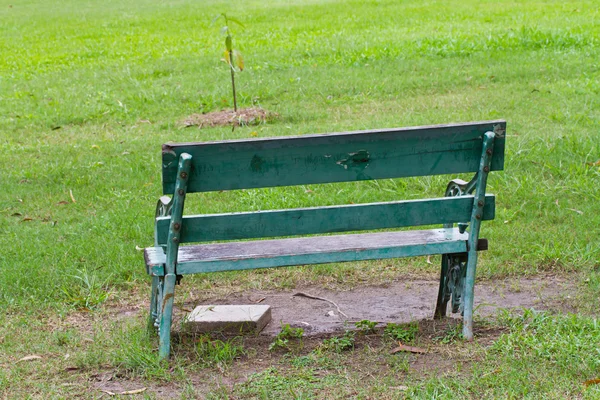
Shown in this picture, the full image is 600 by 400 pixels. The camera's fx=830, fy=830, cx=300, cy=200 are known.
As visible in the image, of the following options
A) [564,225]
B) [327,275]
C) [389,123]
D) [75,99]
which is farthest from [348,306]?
[75,99]

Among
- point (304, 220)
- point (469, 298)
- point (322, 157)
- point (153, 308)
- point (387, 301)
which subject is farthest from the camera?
point (387, 301)

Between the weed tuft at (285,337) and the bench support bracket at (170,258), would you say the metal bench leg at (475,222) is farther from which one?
the bench support bracket at (170,258)

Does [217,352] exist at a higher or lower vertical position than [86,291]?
A: higher

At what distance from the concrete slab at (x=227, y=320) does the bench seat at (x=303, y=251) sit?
0.45m

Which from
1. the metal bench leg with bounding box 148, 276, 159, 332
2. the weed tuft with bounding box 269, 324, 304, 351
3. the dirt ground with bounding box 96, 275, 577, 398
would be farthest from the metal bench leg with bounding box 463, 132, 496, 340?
the metal bench leg with bounding box 148, 276, 159, 332

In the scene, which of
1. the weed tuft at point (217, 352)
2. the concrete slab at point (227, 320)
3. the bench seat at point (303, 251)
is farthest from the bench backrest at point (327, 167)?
the concrete slab at point (227, 320)

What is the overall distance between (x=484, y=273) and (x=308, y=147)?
2.07m

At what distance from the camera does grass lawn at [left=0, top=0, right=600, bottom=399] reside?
148 inches

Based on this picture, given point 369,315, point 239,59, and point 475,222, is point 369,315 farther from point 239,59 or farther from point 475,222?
point 239,59

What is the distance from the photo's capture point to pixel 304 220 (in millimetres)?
3832

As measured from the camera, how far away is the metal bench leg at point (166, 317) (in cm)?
382

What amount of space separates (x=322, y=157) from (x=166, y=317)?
3.42ft

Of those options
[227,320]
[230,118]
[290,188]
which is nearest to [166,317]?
[227,320]

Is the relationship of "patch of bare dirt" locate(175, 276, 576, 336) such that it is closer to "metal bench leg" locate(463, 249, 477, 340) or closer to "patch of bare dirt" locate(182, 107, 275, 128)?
"metal bench leg" locate(463, 249, 477, 340)
